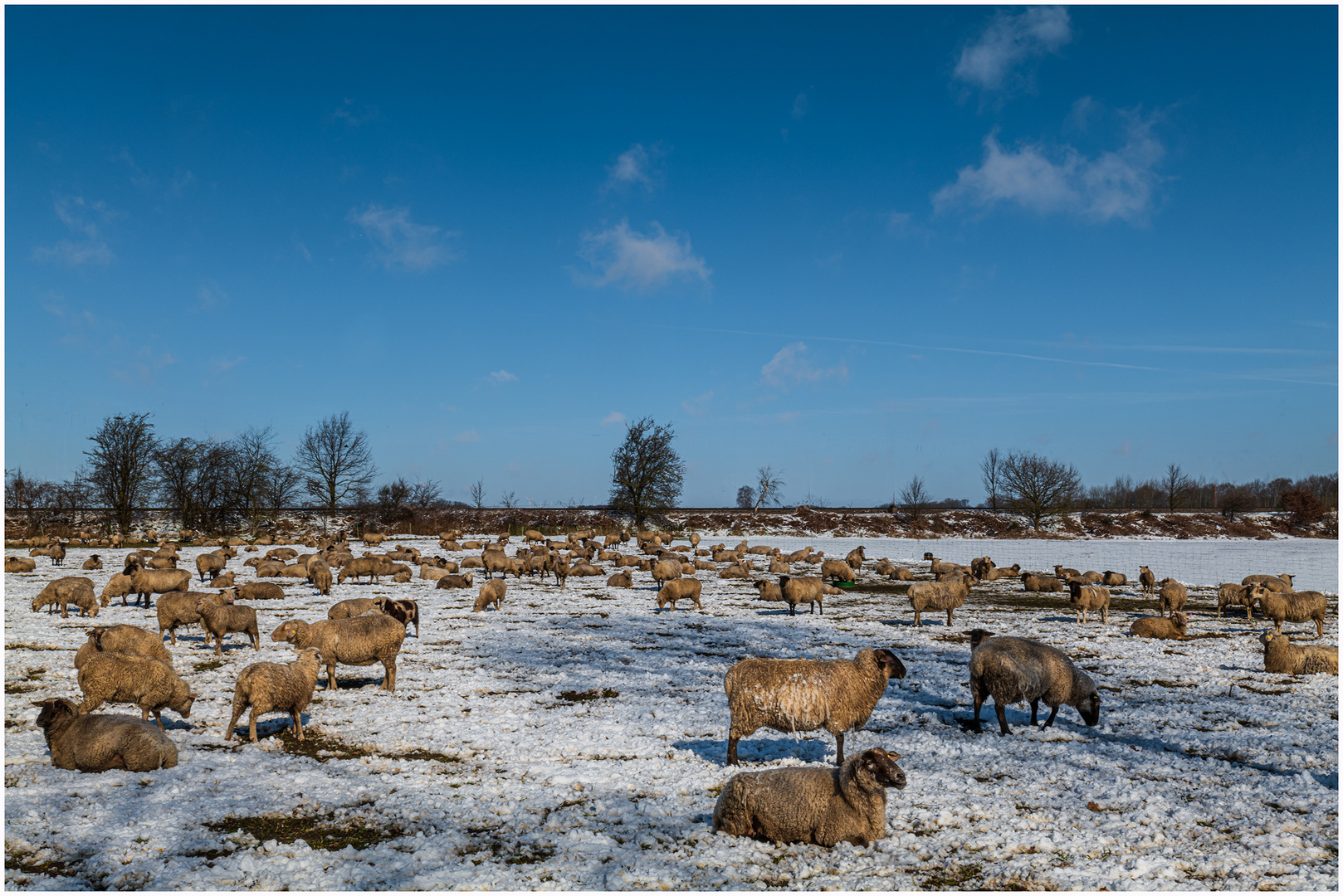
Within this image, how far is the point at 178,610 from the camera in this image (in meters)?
15.2

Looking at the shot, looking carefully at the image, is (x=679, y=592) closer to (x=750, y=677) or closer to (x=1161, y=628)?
(x=1161, y=628)

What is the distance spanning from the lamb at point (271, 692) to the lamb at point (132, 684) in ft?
2.60

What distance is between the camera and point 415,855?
19.7 feet

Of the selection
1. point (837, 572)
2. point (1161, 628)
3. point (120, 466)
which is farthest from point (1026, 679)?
point (120, 466)

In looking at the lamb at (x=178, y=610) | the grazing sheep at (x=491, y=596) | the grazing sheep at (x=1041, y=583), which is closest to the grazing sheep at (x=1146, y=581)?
the grazing sheep at (x=1041, y=583)

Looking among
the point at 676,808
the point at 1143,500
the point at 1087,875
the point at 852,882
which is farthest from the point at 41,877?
the point at 1143,500

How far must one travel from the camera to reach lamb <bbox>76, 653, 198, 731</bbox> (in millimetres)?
9070

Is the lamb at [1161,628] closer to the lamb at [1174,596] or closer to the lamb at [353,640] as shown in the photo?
the lamb at [1174,596]

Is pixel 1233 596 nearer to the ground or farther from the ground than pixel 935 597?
nearer to the ground

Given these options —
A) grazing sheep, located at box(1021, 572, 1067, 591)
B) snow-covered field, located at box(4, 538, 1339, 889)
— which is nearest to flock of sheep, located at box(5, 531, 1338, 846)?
snow-covered field, located at box(4, 538, 1339, 889)

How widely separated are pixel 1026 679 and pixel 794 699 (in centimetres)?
359

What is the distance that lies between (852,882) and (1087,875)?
1944 mm

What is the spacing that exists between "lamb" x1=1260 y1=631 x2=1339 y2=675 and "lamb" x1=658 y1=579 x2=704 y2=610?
46.4 ft

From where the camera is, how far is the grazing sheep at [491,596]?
21.0m
